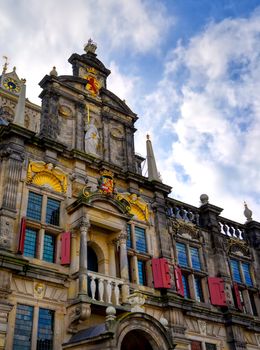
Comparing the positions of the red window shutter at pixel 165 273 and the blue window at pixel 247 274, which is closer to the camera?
the red window shutter at pixel 165 273

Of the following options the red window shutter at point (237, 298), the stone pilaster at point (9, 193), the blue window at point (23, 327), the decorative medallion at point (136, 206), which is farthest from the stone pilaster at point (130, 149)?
the blue window at point (23, 327)

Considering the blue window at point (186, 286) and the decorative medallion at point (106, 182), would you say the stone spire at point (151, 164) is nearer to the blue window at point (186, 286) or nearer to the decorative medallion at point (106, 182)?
the decorative medallion at point (106, 182)

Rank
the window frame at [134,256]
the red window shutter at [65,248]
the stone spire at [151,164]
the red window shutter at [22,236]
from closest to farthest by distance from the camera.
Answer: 1. the red window shutter at [22,236]
2. the red window shutter at [65,248]
3. the window frame at [134,256]
4. the stone spire at [151,164]

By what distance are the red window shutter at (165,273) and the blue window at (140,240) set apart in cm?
105

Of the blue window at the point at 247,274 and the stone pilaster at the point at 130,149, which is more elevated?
the stone pilaster at the point at 130,149

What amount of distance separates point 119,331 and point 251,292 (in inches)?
516

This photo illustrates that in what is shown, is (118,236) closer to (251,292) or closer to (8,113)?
(251,292)

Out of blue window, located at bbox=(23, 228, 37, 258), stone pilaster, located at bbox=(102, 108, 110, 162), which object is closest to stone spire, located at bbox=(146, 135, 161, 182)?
stone pilaster, located at bbox=(102, 108, 110, 162)

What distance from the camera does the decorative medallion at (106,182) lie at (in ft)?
65.7

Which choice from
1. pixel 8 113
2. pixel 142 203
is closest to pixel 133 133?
pixel 142 203

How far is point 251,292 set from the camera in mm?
24844

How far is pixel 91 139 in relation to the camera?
73.2 ft

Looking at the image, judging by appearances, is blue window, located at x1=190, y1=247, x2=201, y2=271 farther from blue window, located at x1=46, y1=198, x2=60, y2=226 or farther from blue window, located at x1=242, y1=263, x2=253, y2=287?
blue window, located at x1=46, y1=198, x2=60, y2=226

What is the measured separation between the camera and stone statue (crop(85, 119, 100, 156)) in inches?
866
